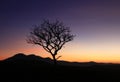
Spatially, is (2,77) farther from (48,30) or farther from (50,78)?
(48,30)

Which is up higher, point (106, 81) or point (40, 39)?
point (40, 39)

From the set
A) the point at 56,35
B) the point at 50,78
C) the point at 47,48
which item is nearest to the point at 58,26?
the point at 56,35

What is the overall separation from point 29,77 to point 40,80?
10.3 feet

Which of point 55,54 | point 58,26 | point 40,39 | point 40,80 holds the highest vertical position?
point 58,26

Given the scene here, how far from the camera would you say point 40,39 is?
64.4m

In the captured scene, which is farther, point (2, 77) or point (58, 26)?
point (58, 26)

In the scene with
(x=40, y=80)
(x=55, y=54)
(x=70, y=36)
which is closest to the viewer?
(x=40, y=80)

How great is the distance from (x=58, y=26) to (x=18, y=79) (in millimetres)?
30525

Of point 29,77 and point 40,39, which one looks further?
point 40,39

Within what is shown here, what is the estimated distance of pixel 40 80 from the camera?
36.3m

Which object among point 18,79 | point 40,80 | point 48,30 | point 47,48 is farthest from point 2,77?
point 48,30

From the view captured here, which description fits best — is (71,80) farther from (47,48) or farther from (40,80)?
(47,48)

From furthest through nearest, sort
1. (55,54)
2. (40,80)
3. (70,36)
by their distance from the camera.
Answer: (70,36) < (55,54) < (40,80)

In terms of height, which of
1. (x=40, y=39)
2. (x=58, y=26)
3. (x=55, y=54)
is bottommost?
(x=55, y=54)
